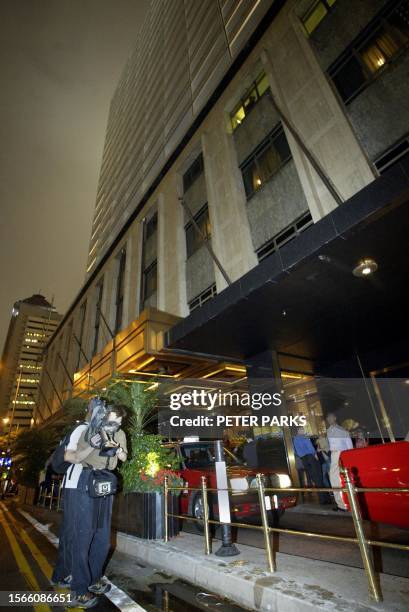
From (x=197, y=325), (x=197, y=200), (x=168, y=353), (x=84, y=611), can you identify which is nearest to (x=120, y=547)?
(x=84, y=611)

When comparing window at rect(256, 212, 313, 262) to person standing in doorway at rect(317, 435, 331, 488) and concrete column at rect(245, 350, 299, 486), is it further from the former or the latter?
person standing in doorway at rect(317, 435, 331, 488)

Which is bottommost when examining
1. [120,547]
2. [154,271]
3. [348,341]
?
[120,547]

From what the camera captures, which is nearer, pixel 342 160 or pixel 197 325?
pixel 342 160

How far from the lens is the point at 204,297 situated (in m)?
13.4

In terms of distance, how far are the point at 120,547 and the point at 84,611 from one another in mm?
2897

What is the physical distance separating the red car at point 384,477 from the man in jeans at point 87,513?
376 centimetres

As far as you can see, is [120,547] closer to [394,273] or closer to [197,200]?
[394,273]

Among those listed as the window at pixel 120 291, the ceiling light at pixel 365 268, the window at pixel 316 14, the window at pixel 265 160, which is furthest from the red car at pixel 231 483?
the window at pixel 316 14

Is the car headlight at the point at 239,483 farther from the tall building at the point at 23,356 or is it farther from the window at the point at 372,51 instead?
the tall building at the point at 23,356

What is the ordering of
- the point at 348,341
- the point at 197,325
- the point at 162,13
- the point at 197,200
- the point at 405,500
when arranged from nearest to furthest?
the point at 405,500 → the point at 197,325 → the point at 348,341 → the point at 197,200 → the point at 162,13

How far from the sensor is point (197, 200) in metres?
15.3

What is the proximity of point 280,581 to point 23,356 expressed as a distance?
141509mm

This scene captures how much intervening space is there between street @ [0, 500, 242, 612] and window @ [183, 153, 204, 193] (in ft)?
51.2

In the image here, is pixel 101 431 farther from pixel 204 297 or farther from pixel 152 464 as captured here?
pixel 204 297
